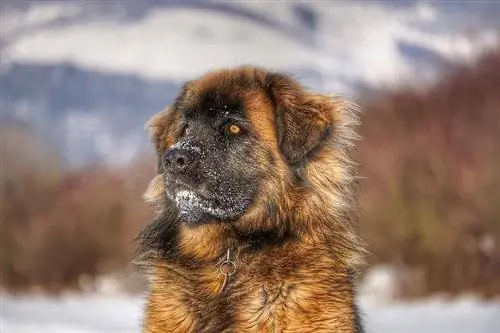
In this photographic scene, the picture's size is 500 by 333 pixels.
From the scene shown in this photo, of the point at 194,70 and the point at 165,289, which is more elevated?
the point at 194,70

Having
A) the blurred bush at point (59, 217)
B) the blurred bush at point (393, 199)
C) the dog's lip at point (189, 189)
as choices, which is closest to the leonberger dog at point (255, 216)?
the dog's lip at point (189, 189)

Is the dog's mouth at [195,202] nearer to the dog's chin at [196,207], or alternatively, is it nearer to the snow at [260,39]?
the dog's chin at [196,207]

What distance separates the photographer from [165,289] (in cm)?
264

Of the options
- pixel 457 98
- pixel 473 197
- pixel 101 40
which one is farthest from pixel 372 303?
pixel 101 40

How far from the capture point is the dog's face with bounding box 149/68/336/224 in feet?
8.42

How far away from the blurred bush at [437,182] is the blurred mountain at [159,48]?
0.32 metres

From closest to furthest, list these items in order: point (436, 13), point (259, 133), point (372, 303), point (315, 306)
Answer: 1. point (315, 306)
2. point (259, 133)
3. point (372, 303)
4. point (436, 13)

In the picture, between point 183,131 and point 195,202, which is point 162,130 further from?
point 195,202

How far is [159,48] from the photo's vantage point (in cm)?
698

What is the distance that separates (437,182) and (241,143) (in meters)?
4.23

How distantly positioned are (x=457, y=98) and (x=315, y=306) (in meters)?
4.64

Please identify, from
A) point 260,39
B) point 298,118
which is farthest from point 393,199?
point 298,118

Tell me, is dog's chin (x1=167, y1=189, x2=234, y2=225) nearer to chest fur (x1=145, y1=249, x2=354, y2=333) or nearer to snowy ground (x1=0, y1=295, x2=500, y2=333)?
chest fur (x1=145, y1=249, x2=354, y2=333)

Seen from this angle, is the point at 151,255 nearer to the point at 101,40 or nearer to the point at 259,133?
the point at 259,133
